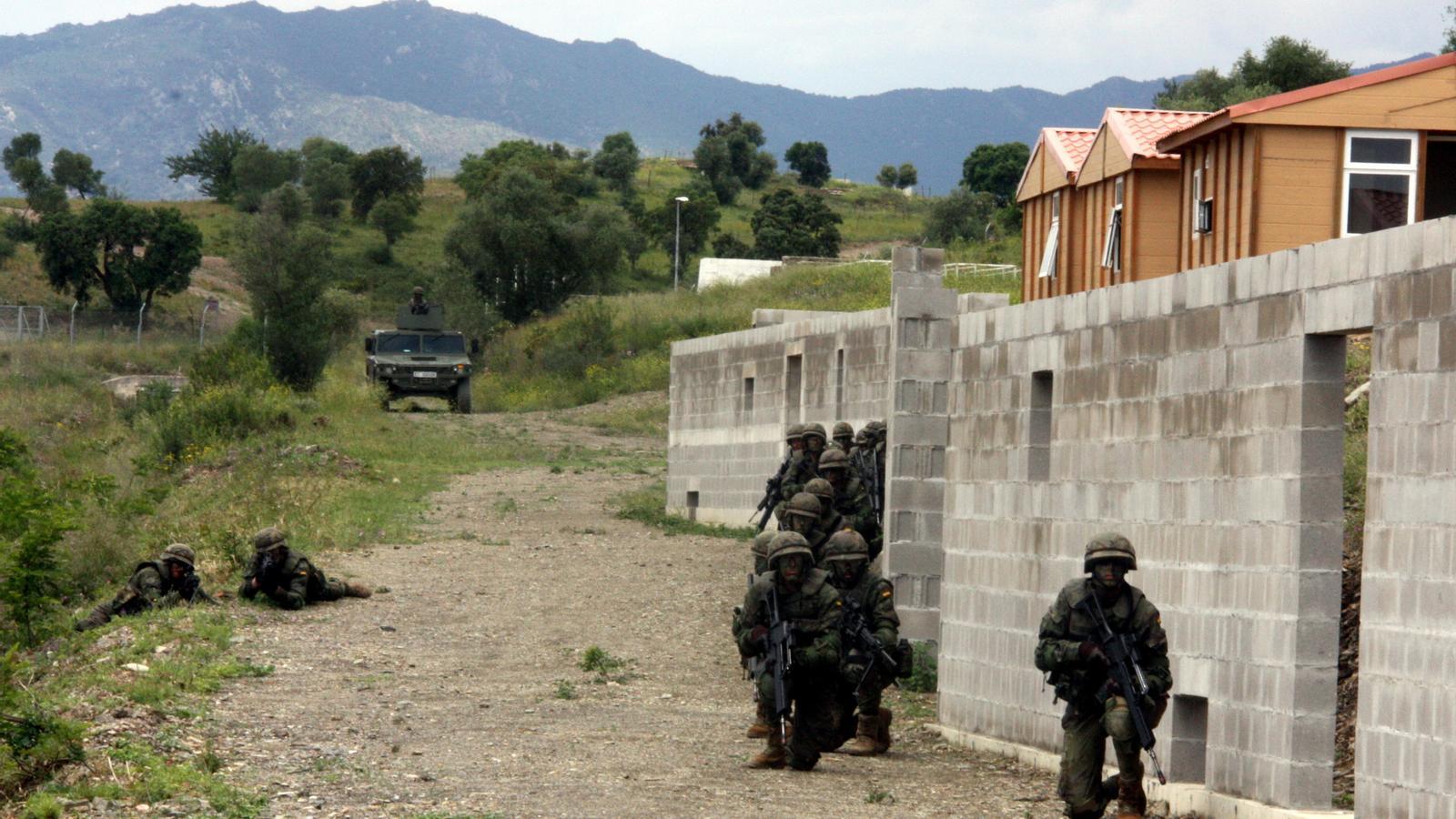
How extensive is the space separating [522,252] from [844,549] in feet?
174

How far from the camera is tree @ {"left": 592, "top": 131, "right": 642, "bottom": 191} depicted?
100438 mm

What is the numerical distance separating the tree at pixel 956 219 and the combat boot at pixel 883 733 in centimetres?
6710

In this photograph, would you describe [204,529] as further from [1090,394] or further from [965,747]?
[1090,394]

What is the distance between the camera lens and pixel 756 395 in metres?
23.8

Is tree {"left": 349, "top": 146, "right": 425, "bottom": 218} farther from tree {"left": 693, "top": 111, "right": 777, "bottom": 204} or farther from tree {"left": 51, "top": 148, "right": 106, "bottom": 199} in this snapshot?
tree {"left": 51, "top": 148, "right": 106, "bottom": 199}

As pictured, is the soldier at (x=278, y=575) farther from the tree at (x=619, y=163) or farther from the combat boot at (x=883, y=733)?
the tree at (x=619, y=163)

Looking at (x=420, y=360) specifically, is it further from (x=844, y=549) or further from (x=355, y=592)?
(x=844, y=549)

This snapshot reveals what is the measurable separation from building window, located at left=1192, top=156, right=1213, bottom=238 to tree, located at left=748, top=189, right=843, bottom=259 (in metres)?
59.5

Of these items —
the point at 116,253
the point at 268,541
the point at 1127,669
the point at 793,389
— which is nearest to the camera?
the point at 1127,669

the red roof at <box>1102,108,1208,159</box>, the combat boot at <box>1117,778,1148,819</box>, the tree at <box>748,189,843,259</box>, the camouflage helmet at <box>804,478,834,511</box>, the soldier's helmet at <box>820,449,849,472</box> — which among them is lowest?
the combat boot at <box>1117,778,1148,819</box>

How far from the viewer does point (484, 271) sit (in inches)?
2500

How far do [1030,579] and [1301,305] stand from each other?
11.3ft

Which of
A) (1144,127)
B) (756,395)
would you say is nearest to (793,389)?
(756,395)

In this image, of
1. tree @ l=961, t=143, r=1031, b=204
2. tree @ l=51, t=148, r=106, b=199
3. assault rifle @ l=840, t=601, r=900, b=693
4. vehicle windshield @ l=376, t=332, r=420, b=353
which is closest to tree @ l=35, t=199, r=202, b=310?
vehicle windshield @ l=376, t=332, r=420, b=353
